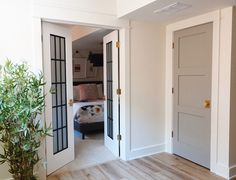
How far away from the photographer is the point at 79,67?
24.4ft

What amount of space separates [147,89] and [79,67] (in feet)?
13.2

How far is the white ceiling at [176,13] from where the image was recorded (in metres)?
2.78

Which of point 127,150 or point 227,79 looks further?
point 127,150

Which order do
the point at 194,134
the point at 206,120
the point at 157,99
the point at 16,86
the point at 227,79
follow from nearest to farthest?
the point at 16,86 < the point at 227,79 < the point at 206,120 < the point at 194,134 < the point at 157,99

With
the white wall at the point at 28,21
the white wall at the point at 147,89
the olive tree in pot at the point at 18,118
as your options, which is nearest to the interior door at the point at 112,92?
the white wall at the point at 147,89

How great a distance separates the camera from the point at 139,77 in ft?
12.5

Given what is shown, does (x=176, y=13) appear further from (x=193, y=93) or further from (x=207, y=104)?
(x=207, y=104)

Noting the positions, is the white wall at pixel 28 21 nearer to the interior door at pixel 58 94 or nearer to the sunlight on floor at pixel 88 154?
the interior door at pixel 58 94

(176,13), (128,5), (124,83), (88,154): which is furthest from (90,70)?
(176,13)

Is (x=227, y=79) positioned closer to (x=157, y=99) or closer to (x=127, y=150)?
(x=157, y=99)

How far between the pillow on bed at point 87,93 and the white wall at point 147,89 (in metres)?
2.65

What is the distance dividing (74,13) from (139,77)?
1.44 metres

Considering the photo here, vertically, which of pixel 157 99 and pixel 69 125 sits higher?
pixel 157 99

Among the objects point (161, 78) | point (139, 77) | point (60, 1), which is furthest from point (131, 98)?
point (60, 1)
